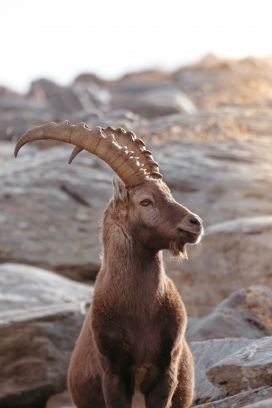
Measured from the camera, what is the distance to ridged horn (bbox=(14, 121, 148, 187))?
21.1 feet

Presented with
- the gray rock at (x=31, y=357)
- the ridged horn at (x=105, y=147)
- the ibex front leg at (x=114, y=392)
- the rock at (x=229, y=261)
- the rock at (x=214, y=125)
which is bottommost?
the gray rock at (x=31, y=357)

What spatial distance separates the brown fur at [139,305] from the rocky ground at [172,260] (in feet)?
1.76

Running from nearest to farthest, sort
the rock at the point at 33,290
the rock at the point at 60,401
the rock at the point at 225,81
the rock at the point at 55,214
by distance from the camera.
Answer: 1. the rock at the point at 60,401
2. the rock at the point at 33,290
3. the rock at the point at 55,214
4. the rock at the point at 225,81

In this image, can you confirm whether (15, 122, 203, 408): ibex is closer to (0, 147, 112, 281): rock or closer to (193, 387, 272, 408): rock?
(193, 387, 272, 408): rock

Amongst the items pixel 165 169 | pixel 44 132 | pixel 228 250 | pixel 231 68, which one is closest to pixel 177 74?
pixel 231 68

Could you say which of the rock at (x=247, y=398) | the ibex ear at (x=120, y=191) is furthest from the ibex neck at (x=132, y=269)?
the rock at (x=247, y=398)

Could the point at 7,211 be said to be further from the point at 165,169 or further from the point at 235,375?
the point at 235,375

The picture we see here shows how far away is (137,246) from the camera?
20.9 feet

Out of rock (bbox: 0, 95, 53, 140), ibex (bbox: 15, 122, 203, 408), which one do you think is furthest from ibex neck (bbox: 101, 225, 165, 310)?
rock (bbox: 0, 95, 53, 140)

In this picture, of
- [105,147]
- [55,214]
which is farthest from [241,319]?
[55,214]

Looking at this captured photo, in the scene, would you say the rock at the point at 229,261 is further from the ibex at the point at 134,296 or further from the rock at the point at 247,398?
the rock at the point at 247,398

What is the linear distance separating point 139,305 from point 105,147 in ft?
4.53

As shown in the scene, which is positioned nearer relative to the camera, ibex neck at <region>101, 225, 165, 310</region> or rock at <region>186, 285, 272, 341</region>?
ibex neck at <region>101, 225, 165, 310</region>

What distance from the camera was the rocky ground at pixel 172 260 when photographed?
26.6 feet
